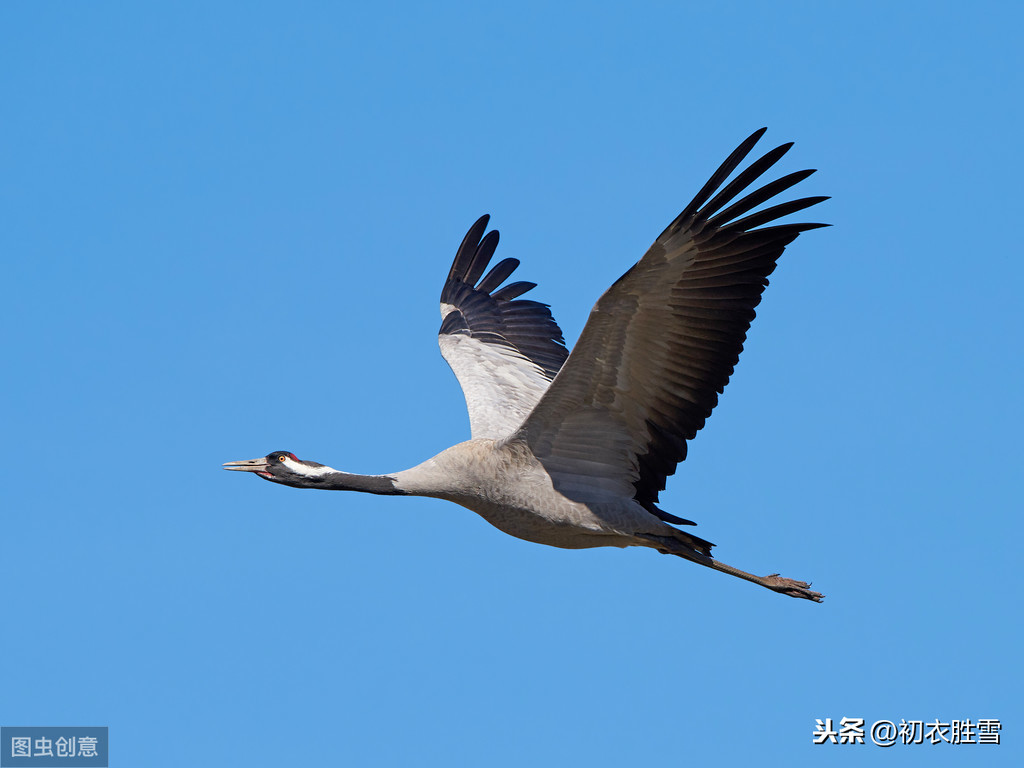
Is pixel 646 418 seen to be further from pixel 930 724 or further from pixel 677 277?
pixel 930 724

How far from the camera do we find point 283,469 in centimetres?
899

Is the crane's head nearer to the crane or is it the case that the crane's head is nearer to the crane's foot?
the crane

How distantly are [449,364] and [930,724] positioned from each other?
542 centimetres

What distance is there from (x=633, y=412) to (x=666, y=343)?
679 mm

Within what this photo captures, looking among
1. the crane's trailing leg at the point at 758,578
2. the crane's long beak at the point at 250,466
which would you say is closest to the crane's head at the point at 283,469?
the crane's long beak at the point at 250,466

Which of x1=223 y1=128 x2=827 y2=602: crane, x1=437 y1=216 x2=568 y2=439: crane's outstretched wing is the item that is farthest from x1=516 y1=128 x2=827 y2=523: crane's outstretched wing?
x1=437 y1=216 x2=568 y2=439: crane's outstretched wing

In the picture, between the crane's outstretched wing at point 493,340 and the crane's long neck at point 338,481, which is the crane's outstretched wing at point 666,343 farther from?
the crane's outstretched wing at point 493,340

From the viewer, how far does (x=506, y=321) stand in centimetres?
1259

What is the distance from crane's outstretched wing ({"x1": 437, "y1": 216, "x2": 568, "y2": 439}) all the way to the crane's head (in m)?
1.74

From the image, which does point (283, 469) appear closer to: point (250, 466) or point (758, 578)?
point (250, 466)

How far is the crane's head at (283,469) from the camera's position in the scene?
899 centimetres

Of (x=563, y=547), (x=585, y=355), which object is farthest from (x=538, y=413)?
(x=563, y=547)

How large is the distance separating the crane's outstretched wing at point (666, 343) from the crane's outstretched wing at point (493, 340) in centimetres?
154

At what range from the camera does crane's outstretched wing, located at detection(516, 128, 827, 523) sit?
26.1ft
